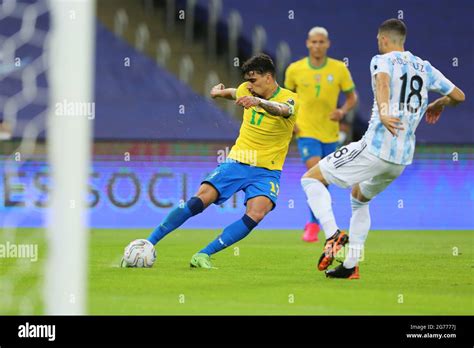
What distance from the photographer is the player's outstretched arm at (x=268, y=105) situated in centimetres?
641

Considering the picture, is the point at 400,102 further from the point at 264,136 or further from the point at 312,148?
the point at 312,148

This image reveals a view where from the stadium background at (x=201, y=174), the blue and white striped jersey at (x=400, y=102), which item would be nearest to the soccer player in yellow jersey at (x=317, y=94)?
the stadium background at (x=201, y=174)

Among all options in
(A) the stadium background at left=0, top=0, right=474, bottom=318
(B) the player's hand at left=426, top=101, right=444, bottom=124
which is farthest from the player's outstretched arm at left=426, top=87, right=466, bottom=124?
(A) the stadium background at left=0, top=0, right=474, bottom=318

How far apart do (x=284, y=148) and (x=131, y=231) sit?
146 inches

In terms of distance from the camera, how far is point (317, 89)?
1021 centimetres

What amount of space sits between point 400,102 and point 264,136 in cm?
126

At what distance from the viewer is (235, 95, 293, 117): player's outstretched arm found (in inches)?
252

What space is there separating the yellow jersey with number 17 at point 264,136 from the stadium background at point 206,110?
401 centimetres

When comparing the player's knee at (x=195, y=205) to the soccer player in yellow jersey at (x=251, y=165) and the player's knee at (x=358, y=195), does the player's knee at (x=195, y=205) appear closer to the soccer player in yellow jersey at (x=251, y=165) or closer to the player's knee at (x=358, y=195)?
the soccer player in yellow jersey at (x=251, y=165)

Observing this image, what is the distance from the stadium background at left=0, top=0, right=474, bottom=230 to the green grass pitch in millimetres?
1984

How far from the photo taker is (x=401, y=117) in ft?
21.2

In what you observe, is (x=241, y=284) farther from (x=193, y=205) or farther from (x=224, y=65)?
(x=224, y=65)
